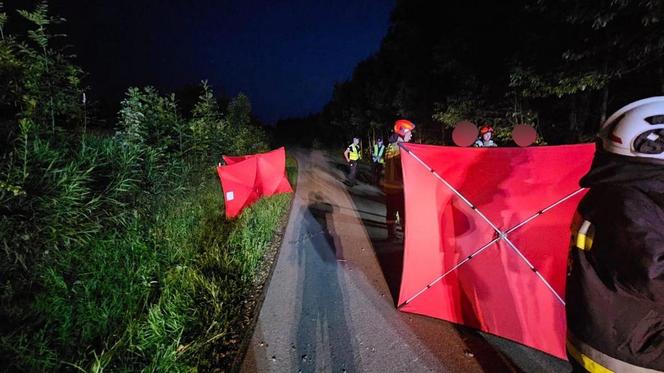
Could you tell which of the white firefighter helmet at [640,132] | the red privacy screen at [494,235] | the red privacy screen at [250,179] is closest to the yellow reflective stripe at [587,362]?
the white firefighter helmet at [640,132]

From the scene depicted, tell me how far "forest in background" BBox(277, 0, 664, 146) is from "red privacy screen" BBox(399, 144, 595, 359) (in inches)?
125

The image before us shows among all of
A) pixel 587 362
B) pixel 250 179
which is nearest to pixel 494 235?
pixel 587 362

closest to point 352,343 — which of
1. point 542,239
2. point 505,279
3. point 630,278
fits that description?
point 505,279

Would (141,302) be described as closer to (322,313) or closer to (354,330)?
(322,313)

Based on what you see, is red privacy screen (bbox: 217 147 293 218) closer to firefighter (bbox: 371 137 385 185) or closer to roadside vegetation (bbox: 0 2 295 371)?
roadside vegetation (bbox: 0 2 295 371)

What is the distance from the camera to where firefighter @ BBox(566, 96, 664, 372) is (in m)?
1.17

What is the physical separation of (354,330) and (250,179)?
5.64m

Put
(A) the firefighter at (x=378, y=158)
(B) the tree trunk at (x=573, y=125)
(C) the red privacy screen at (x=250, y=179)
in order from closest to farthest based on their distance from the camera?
1. (C) the red privacy screen at (x=250, y=179)
2. (B) the tree trunk at (x=573, y=125)
3. (A) the firefighter at (x=378, y=158)

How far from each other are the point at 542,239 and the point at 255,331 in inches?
110

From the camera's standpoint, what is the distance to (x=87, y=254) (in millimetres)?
3816

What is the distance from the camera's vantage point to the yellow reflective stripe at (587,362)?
1.37m

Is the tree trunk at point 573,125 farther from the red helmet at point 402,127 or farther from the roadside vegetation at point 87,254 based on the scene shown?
the roadside vegetation at point 87,254

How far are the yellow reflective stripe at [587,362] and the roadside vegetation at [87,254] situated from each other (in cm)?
255

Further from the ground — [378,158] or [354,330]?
[378,158]
